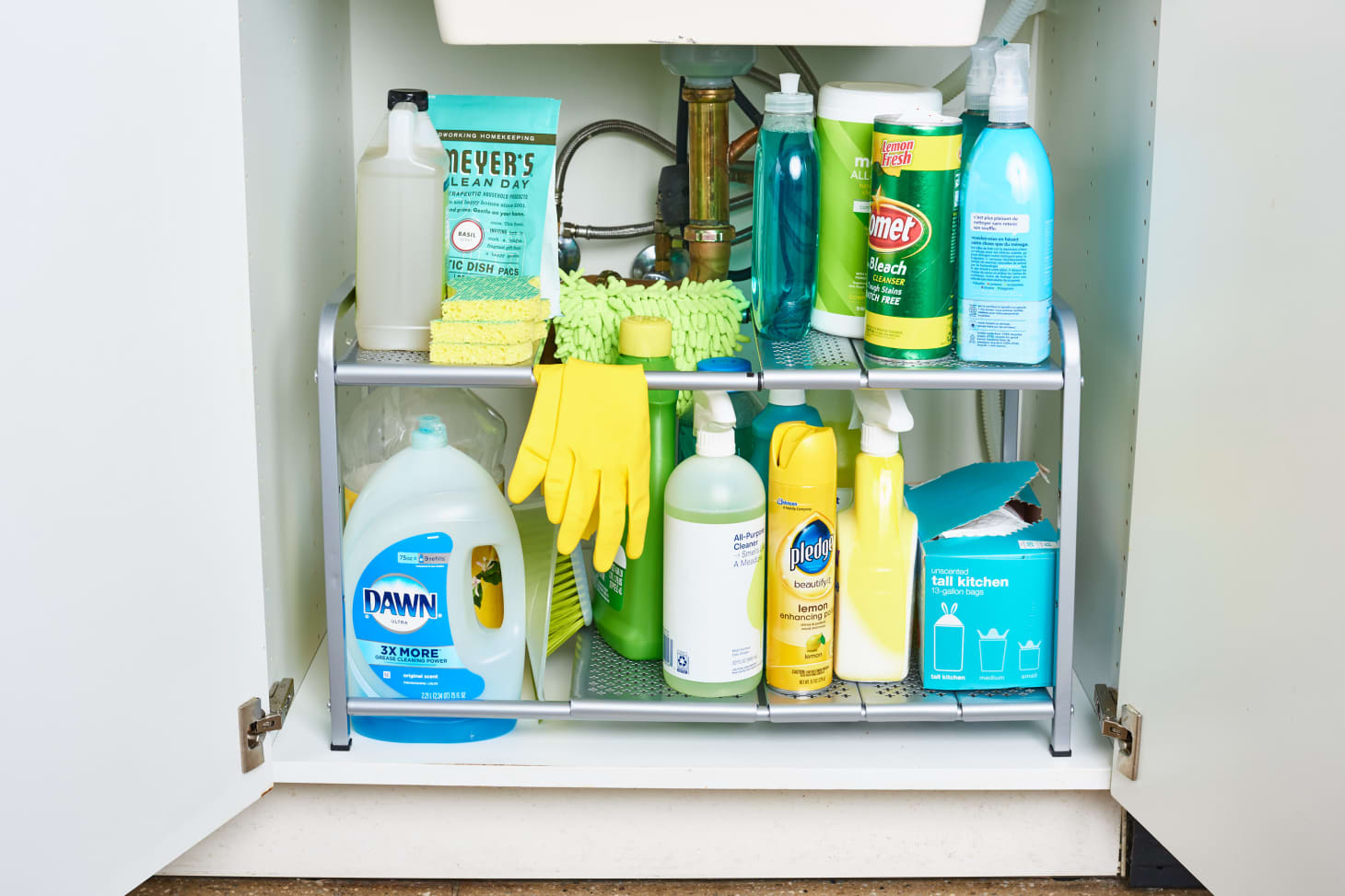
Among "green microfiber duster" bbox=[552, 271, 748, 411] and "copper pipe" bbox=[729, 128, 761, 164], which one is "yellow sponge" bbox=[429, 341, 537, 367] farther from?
"copper pipe" bbox=[729, 128, 761, 164]

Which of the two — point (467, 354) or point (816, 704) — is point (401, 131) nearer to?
point (467, 354)

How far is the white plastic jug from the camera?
1136mm

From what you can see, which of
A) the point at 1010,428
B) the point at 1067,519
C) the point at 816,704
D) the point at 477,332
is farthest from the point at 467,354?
the point at 1010,428

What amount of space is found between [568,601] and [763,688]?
233 mm

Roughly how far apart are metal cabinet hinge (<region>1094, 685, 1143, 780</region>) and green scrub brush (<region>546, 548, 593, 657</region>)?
525 millimetres

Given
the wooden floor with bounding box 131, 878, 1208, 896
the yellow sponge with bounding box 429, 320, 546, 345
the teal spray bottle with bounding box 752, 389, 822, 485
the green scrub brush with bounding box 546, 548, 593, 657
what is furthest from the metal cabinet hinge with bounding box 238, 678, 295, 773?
the teal spray bottle with bounding box 752, 389, 822, 485

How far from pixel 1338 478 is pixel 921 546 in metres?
0.40

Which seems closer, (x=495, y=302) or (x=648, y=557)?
(x=495, y=302)

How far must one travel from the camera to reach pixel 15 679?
925mm

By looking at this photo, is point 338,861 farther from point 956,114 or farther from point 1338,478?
point 956,114

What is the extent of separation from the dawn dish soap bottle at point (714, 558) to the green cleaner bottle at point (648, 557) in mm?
55

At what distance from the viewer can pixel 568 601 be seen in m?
1.32

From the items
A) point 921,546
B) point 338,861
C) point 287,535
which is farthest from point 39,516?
point 921,546

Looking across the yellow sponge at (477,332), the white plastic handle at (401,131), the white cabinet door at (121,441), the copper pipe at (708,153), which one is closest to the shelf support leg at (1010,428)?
the copper pipe at (708,153)
